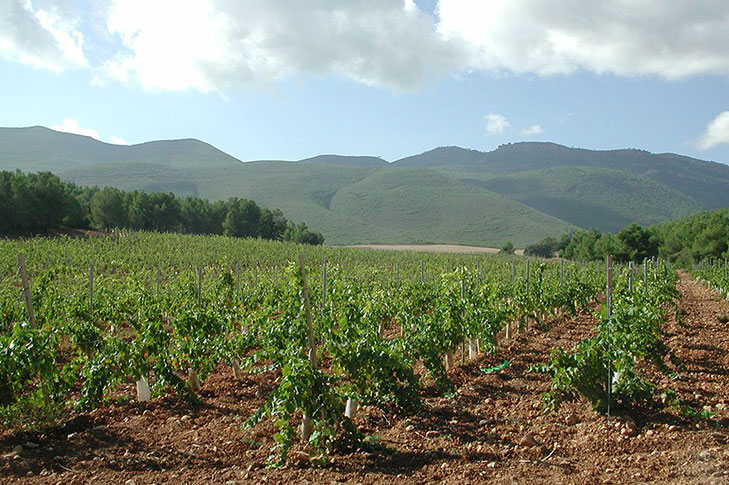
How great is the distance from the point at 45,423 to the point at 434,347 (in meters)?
4.60

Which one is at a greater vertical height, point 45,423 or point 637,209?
point 637,209

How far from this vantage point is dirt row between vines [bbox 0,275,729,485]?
438cm

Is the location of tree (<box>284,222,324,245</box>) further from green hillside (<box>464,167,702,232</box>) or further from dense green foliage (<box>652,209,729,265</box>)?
green hillside (<box>464,167,702,232</box>)

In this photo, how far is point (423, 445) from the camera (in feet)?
16.9

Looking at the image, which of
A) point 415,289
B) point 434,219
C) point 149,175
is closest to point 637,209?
point 434,219

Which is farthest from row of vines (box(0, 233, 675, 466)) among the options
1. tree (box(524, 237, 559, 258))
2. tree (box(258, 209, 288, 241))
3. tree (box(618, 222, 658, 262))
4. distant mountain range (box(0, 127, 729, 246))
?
distant mountain range (box(0, 127, 729, 246))

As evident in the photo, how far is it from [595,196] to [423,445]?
515ft

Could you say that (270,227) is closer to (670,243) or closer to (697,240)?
(670,243)

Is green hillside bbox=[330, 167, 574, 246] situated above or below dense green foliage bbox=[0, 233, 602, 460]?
above

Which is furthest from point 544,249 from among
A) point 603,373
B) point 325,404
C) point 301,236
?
point 325,404

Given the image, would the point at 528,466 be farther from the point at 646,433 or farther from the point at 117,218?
the point at 117,218

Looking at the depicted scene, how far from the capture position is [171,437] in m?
5.63

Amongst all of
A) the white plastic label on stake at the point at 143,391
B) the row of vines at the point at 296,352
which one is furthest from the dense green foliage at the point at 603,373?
the white plastic label on stake at the point at 143,391

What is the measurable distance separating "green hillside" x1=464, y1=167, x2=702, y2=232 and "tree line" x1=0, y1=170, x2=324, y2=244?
84.9m
